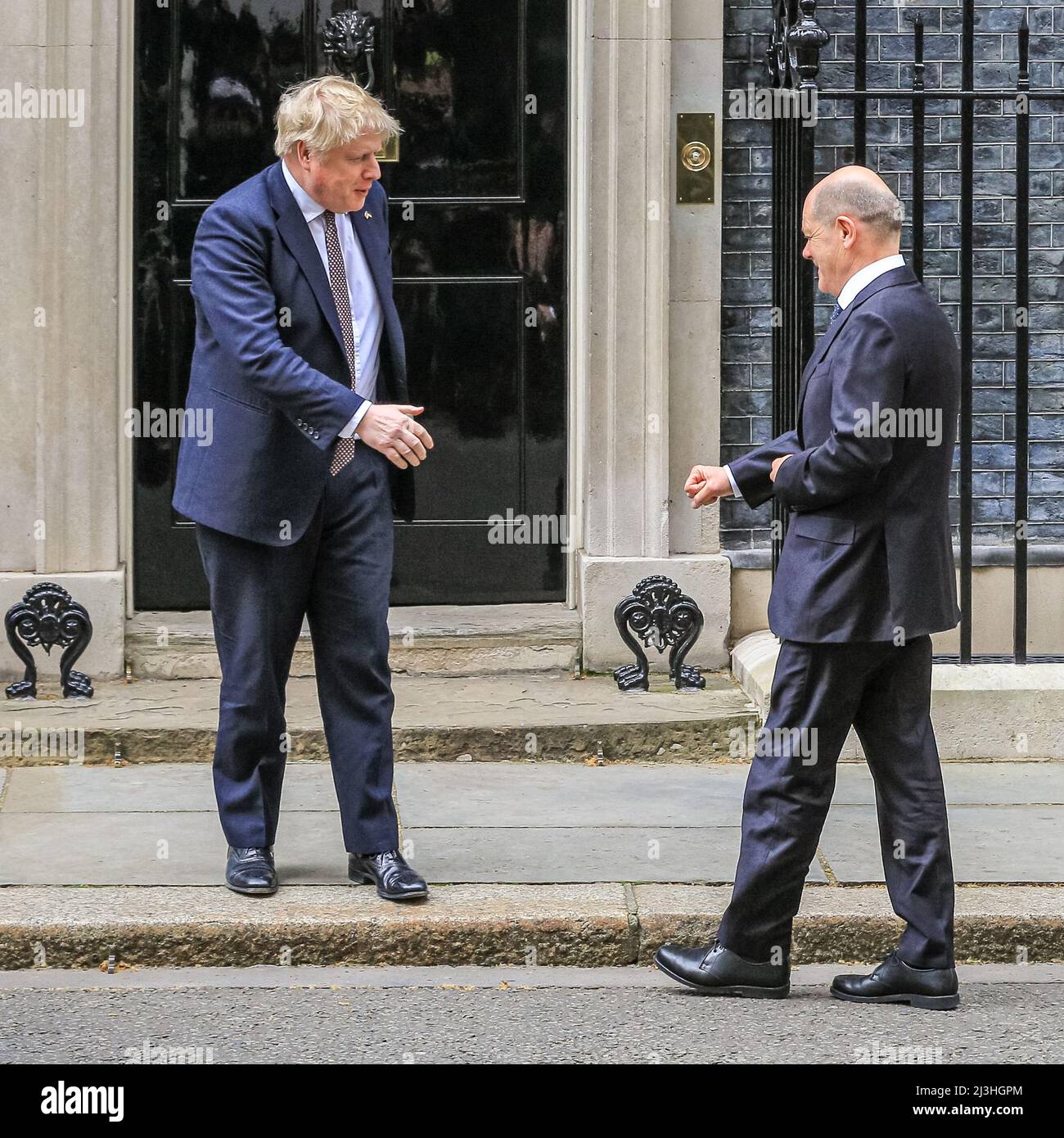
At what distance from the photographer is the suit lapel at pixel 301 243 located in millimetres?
4820

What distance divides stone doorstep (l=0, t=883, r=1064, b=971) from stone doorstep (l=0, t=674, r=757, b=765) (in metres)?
1.55

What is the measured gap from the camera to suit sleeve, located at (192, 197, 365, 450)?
4.64m

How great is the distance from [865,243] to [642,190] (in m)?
3.05

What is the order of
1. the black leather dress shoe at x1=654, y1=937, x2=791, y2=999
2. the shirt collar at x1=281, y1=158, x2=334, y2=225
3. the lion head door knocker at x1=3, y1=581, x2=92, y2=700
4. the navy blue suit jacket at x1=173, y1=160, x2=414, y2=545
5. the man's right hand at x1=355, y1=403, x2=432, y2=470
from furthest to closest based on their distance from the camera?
the lion head door knocker at x1=3, y1=581, x2=92, y2=700, the shirt collar at x1=281, y1=158, x2=334, y2=225, the navy blue suit jacket at x1=173, y1=160, x2=414, y2=545, the man's right hand at x1=355, y1=403, x2=432, y2=470, the black leather dress shoe at x1=654, y1=937, x2=791, y2=999

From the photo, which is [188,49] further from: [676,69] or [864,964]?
[864,964]

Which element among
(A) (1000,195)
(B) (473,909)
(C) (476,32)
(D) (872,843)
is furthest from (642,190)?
(B) (473,909)

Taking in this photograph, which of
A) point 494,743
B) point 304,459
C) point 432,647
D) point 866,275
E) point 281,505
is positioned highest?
point 866,275

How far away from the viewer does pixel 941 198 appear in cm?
744

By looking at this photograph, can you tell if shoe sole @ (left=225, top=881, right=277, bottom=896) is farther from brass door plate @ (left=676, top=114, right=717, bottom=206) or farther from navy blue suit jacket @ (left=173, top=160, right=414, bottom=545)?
brass door plate @ (left=676, top=114, right=717, bottom=206)

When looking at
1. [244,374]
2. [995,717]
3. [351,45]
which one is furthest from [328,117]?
[995,717]

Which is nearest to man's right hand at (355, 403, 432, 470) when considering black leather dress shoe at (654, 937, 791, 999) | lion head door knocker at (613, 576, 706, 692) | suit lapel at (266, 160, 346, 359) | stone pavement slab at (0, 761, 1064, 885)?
suit lapel at (266, 160, 346, 359)

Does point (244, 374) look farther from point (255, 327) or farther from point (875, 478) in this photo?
point (875, 478)

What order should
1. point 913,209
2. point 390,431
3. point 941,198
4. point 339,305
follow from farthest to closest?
1. point 941,198
2. point 913,209
3. point 339,305
4. point 390,431

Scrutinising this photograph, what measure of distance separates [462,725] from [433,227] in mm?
2192
